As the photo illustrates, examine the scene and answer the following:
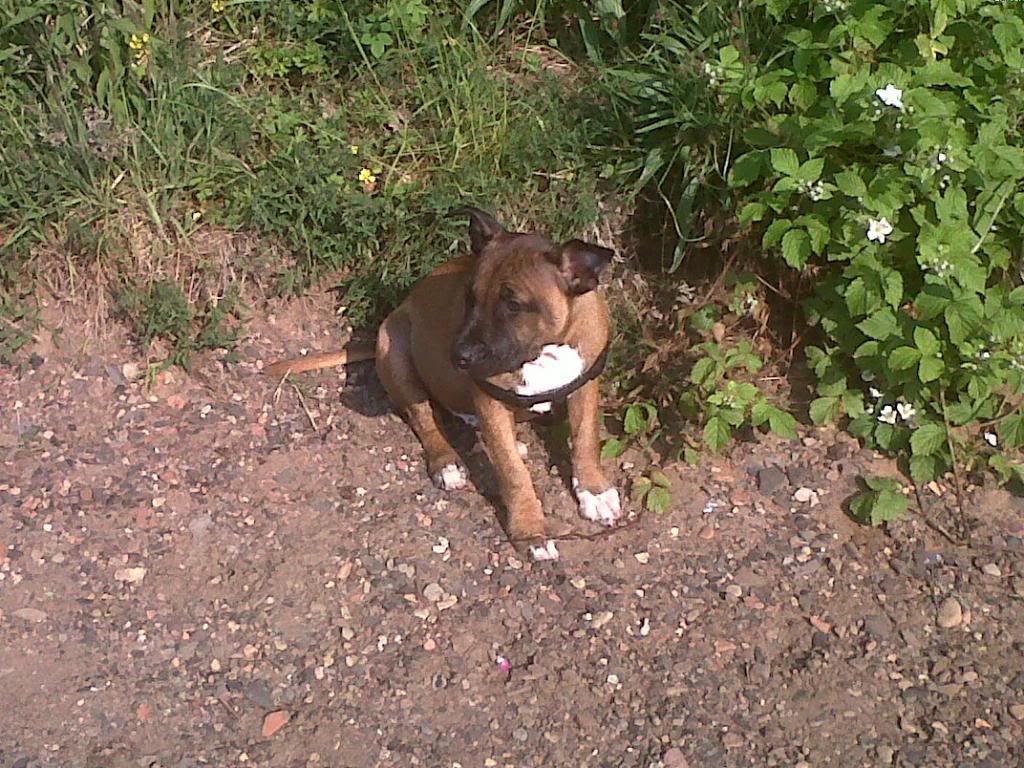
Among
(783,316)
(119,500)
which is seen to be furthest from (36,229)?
(783,316)

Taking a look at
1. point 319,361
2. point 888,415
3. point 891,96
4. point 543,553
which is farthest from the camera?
point 319,361

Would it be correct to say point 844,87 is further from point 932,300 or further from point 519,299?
point 519,299

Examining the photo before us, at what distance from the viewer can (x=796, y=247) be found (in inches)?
162

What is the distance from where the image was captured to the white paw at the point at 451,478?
4.56 m

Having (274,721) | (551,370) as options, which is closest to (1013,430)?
(551,370)

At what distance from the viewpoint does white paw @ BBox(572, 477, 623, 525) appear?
4.34 m

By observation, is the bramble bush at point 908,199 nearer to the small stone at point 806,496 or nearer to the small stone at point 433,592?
the small stone at point 806,496

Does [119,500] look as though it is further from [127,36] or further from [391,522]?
[127,36]

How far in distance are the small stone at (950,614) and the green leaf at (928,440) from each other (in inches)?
22.3

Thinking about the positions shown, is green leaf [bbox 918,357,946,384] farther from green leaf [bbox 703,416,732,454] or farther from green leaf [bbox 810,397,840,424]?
green leaf [bbox 703,416,732,454]

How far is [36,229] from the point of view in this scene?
203 inches

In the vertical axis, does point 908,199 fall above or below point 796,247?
above

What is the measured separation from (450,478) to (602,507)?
2.05ft

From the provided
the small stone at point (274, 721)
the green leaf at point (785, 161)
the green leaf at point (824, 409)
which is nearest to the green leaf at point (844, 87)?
the green leaf at point (785, 161)
